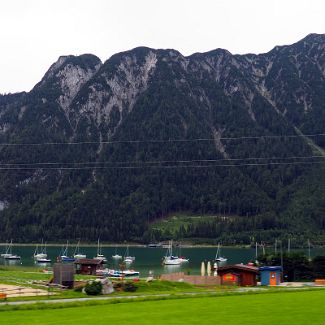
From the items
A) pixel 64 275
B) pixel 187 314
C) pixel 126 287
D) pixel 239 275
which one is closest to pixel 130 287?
pixel 126 287

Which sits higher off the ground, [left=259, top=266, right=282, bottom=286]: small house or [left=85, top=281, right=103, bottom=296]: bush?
[left=259, top=266, right=282, bottom=286]: small house

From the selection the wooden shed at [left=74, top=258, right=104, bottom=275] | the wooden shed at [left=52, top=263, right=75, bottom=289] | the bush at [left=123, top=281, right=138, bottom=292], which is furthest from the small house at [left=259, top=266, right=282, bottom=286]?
the wooden shed at [left=74, top=258, right=104, bottom=275]

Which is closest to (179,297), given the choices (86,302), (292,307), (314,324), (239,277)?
(86,302)

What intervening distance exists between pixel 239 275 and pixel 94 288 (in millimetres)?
35199

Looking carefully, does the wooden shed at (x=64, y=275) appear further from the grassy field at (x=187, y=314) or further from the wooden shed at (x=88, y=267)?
the wooden shed at (x=88, y=267)

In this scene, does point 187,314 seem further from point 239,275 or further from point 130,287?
point 239,275

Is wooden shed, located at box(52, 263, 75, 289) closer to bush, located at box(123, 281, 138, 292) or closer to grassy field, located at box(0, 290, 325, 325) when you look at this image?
bush, located at box(123, 281, 138, 292)

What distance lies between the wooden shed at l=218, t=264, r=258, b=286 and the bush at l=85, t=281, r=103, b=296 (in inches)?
1300

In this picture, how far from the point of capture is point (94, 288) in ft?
200

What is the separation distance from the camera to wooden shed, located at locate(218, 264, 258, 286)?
89375 millimetres

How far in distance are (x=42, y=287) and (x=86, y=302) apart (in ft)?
87.5

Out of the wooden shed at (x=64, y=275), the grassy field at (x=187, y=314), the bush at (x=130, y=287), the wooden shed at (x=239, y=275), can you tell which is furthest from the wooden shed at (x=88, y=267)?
the grassy field at (x=187, y=314)

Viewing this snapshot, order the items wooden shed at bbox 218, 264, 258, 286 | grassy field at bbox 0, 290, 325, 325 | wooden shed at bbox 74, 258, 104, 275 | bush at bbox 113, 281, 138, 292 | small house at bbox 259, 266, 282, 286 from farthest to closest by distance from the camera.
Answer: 1. wooden shed at bbox 74, 258, 104, 275
2. small house at bbox 259, 266, 282, 286
3. wooden shed at bbox 218, 264, 258, 286
4. bush at bbox 113, 281, 138, 292
5. grassy field at bbox 0, 290, 325, 325

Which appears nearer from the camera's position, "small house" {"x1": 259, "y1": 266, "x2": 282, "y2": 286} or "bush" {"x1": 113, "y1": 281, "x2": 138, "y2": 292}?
"bush" {"x1": 113, "y1": 281, "x2": 138, "y2": 292}
